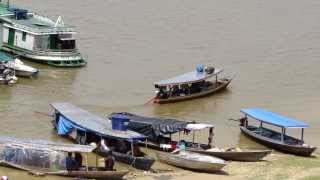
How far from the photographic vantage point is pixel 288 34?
171ft

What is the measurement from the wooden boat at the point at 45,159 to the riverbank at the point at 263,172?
4.14 feet

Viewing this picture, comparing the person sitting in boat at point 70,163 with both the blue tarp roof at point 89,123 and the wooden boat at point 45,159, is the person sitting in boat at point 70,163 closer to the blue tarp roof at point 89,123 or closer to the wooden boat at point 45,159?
the wooden boat at point 45,159

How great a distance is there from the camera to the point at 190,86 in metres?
36.2

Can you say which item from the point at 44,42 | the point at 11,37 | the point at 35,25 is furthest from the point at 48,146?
the point at 11,37

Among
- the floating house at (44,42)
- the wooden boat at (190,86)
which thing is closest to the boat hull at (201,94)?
the wooden boat at (190,86)

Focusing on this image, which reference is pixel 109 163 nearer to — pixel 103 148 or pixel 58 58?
pixel 103 148

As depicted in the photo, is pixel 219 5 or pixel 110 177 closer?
pixel 110 177

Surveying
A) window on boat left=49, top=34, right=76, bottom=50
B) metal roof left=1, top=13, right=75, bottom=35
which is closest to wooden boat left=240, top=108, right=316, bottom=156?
window on boat left=49, top=34, right=76, bottom=50

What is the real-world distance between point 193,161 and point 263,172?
237 cm

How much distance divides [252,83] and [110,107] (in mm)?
8970

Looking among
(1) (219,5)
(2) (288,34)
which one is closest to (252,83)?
(2) (288,34)

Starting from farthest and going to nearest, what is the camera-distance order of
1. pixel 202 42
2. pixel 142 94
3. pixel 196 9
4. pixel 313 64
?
1. pixel 196 9
2. pixel 202 42
3. pixel 313 64
4. pixel 142 94

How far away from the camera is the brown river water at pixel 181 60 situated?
33.8 meters

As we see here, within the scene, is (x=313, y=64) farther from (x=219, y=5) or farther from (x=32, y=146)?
(x=32, y=146)
